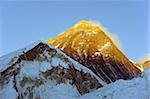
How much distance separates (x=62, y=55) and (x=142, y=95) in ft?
3.96

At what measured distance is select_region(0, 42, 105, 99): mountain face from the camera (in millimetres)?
4203

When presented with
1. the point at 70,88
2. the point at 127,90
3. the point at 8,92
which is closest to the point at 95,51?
the point at 70,88

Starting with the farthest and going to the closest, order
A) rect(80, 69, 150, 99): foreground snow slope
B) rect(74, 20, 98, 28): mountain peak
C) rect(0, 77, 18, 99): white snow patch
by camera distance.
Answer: rect(74, 20, 98, 28): mountain peak < rect(0, 77, 18, 99): white snow patch < rect(80, 69, 150, 99): foreground snow slope

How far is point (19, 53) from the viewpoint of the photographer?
A: 14.6 feet

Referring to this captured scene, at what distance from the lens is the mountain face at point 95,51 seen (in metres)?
4.77

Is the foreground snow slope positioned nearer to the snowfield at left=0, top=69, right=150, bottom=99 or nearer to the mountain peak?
the snowfield at left=0, top=69, right=150, bottom=99

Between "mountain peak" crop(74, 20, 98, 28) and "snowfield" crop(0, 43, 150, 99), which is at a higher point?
"mountain peak" crop(74, 20, 98, 28)

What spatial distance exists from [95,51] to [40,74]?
3.53 feet

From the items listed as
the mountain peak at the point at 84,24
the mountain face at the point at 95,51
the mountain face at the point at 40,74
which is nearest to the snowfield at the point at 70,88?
the mountain face at the point at 40,74

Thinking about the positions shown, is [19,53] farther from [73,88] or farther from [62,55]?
[73,88]

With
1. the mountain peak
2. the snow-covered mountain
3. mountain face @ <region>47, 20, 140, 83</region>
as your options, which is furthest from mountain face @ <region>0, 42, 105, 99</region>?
the mountain peak

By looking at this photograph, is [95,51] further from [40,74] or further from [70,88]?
[40,74]

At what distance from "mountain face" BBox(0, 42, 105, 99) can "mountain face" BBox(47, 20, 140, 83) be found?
0.82 ft

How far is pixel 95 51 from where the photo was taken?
4.99m
